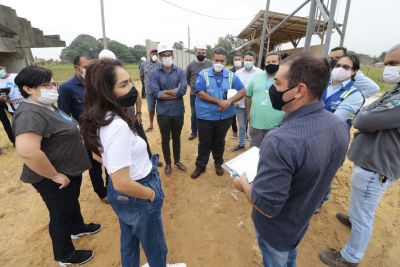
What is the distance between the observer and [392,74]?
1820 mm

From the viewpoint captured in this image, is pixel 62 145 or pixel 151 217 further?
pixel 62 145

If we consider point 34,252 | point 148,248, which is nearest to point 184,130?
point 34,252

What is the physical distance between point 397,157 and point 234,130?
383cm

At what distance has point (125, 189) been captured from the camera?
135 cm

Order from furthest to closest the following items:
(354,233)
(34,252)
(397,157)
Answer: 1. (34,252)
2. (354,233)
3. (397,157)

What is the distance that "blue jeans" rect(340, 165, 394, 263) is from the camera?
1.91 metres

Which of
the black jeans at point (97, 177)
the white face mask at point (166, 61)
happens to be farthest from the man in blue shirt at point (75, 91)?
the white face mask at point (166, 61)

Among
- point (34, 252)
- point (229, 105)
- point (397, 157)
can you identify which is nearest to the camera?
point (397, 157)

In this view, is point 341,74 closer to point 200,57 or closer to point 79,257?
point 200,57

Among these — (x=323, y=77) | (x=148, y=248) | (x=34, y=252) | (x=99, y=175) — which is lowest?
(x=34, y=252)

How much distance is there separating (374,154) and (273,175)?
1.30 metres

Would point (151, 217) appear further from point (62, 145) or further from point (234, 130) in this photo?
point (234, 130)

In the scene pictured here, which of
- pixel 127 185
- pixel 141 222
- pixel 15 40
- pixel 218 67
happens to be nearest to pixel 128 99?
pixel 127 185

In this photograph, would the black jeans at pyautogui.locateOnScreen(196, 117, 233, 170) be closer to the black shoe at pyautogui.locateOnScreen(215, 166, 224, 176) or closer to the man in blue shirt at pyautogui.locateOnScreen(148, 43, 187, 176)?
the black shoe at pyautogui.locateOnScreen(215, 166, 224, 176)
